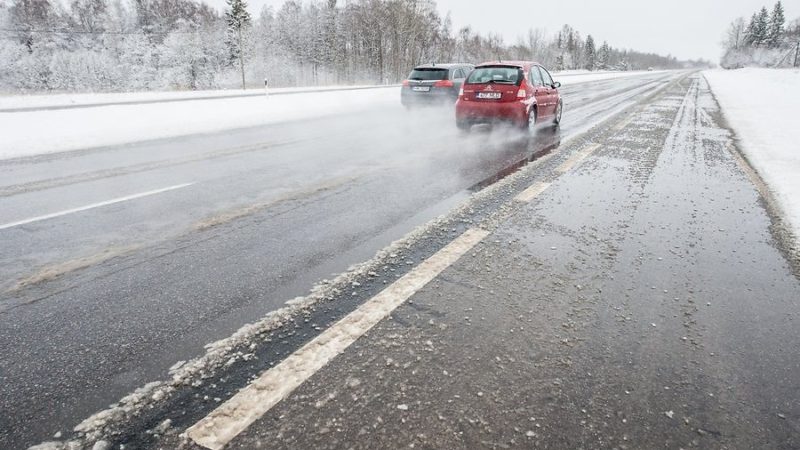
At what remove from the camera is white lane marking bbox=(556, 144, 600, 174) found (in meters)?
6.28

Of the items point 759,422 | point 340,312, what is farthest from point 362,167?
point 759,422

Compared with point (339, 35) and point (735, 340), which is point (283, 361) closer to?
point (735, 340)

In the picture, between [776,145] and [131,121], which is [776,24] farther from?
[131,121]

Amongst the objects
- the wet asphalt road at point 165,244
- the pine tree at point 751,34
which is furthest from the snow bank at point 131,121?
the pine tree at point 751,34

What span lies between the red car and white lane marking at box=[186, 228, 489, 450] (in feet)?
23.8

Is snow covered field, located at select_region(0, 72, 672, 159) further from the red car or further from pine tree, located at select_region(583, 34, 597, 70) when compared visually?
pine tree, located at select_region(583, 34, 597, 70)

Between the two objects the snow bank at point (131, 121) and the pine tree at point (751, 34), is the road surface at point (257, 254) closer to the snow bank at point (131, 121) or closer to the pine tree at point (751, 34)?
the snow bank at point (131, 121)

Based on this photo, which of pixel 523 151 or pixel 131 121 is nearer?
pixel 523 151

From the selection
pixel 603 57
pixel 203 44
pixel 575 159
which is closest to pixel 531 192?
pixel 575 159

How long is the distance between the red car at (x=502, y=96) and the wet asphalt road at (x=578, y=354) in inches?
233

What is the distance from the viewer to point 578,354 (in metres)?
2.15

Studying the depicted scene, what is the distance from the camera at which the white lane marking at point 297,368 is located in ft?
5.37

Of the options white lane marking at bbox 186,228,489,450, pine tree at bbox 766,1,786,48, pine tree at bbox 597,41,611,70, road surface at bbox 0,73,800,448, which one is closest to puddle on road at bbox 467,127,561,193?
road surface at bbox 0,73,800,448

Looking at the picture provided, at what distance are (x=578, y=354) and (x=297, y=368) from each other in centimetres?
136
